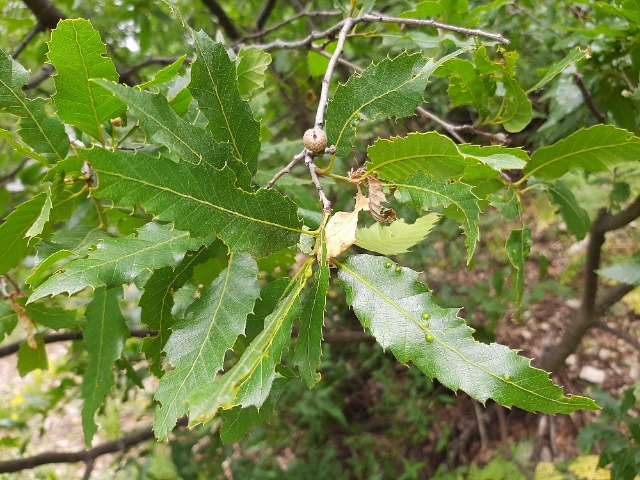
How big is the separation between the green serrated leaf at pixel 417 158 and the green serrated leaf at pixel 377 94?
0.06m

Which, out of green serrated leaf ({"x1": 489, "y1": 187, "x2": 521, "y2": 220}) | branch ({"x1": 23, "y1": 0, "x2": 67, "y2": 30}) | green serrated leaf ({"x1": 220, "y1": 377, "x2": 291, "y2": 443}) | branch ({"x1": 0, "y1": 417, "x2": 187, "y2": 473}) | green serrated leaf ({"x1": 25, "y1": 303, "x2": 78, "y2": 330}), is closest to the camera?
green serrated leaf ({"x1": 220, "y1": 377, "x2": 291, "y2": 443})

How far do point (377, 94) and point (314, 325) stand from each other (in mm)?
375

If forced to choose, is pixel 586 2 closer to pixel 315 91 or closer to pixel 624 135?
pixel 624 135

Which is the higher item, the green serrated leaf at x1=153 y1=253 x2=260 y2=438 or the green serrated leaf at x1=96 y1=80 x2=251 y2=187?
the green serrated leaf at x1=96 y1=80 x2=251 y2=187

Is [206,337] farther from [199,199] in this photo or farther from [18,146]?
[18,146]

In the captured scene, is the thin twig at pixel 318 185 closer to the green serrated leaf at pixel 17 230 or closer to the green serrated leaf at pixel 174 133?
the green serrated leaf at pixel 174 133

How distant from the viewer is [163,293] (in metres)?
0.77

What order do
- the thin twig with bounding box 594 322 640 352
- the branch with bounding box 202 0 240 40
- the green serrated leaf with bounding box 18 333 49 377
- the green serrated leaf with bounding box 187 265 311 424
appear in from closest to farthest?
the green serrated leaf with bounding box 187 265 311 424 → the green serrated leaf with bounding box 18 333 49 377 → the thin twig with bounding box 594 322 640 352 → the branch with bounding box 202 0 240 40

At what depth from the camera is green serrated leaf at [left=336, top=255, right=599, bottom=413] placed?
23.4 inches

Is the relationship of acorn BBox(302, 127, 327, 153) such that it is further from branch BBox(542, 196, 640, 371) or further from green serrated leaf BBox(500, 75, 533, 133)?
branch BBox(542, 196, 640, 371)

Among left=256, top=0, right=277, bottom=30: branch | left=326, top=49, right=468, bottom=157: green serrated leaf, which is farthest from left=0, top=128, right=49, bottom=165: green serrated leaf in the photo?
left=256, top=0, right=277, bottom=30: branch

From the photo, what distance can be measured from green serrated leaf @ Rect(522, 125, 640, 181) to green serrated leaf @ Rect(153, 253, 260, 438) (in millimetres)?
665

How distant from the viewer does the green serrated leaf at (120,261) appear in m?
0.63

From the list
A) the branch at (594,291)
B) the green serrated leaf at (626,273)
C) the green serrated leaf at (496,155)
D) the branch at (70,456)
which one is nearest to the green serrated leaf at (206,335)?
the green serrated leaf at (496,155)
